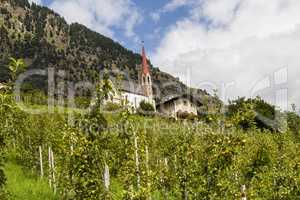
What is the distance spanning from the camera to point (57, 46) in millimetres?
173375

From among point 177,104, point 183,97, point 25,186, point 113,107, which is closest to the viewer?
point 113,107

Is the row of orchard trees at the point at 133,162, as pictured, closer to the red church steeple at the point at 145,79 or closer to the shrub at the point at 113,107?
the shrub at the point at 113,107

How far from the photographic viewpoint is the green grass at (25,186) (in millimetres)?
17562

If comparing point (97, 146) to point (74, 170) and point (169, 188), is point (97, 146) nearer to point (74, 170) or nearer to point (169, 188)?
point (74, 170)

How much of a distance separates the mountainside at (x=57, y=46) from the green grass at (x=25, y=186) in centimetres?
12506

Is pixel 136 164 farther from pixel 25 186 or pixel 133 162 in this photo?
pixel 25 186

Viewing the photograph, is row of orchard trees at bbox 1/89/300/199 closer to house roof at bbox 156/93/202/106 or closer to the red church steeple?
house roof at bbox 156/93/202/106

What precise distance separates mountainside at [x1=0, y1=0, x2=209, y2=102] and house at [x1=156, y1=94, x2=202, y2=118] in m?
69.2

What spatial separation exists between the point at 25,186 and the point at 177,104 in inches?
2255

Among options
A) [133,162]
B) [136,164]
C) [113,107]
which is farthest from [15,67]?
[136,164]

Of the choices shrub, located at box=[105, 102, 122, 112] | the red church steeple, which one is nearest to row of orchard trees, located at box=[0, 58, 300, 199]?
shrub, located at box=[105, 102, 122, 112]

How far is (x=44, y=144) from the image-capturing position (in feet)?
70.5

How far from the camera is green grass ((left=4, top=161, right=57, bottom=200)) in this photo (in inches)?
691

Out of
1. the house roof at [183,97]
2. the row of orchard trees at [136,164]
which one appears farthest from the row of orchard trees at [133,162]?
the house roof at [183,97]
